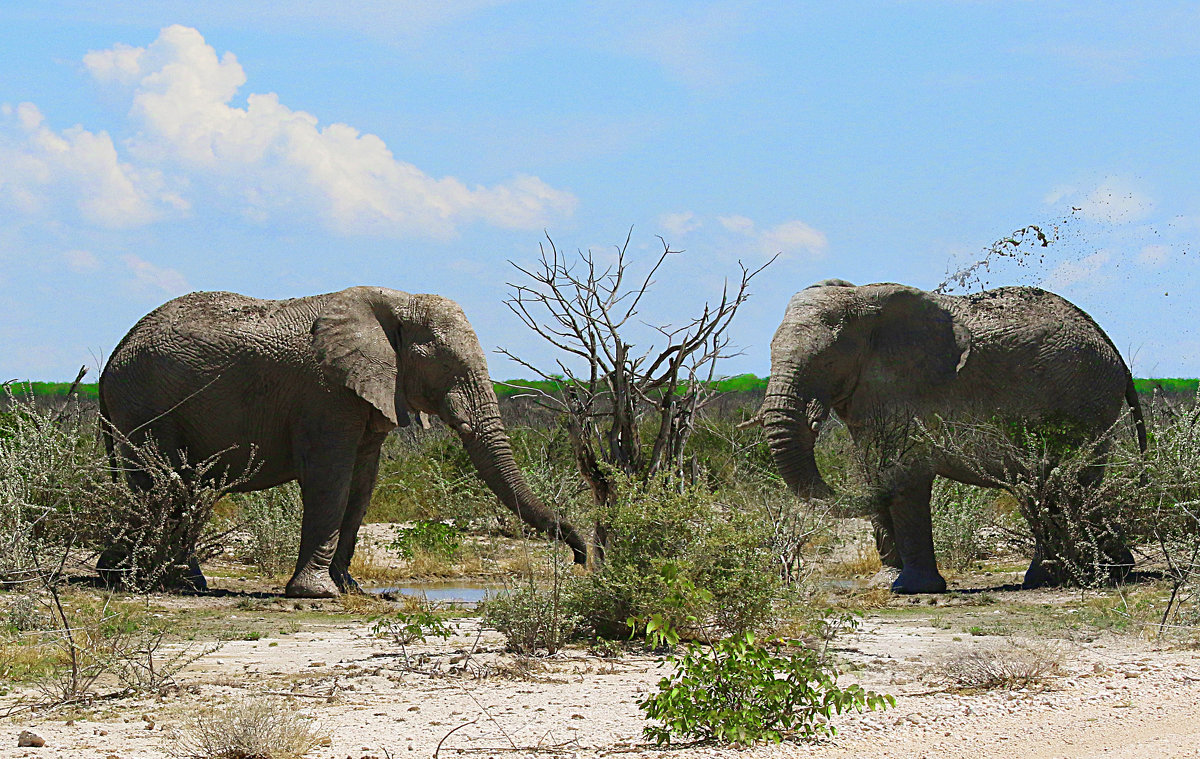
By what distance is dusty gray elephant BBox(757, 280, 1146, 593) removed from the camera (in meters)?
13.0

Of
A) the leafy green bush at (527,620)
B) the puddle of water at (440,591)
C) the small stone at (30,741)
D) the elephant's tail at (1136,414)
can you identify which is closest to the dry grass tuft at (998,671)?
the leafy green bush at (527,620)

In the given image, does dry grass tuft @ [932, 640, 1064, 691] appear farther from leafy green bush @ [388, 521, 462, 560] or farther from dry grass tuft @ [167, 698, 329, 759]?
leafy green bush @ [388, 521, 462, 560]

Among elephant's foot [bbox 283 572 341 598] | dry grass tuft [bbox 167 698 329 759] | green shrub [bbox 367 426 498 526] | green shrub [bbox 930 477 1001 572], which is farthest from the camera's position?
green shrub [bbox 367 426 498 526]

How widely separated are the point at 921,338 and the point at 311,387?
5615mm

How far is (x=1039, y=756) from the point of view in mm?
6113

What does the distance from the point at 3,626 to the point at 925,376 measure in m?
8.23

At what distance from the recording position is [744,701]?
646 cm

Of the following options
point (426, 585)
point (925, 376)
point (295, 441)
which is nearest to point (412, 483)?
point (426, 585)

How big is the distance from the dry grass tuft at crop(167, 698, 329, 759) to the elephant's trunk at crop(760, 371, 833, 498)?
7.13 m

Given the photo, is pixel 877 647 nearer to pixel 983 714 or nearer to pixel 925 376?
pixel 983 714

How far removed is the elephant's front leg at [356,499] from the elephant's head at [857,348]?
3.71m

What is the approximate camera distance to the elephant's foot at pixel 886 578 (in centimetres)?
1309

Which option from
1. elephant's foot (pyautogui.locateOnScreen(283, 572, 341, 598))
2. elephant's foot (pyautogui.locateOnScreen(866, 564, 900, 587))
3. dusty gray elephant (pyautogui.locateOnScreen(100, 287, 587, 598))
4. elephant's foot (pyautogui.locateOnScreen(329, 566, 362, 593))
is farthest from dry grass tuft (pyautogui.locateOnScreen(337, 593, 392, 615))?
elephant's foot (pyautogui.locateOnScreen(866, 564, 900, 587))

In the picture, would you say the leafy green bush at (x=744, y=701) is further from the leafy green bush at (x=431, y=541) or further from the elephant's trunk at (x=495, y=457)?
the leafy green bush at (x=431, y=541)
